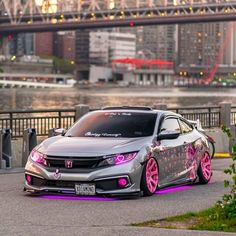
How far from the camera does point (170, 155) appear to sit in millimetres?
11695

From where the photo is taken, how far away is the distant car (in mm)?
10469

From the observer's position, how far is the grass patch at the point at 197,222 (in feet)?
26.9

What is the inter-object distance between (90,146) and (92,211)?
1301 mm

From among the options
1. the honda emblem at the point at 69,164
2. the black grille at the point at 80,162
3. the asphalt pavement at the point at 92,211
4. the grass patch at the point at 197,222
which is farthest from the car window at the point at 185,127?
the grass patch at the point at 197,222

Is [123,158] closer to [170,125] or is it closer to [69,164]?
[69,164]

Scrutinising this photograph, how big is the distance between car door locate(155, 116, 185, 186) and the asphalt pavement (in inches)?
9.4

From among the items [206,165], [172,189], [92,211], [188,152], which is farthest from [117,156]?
[206,165]

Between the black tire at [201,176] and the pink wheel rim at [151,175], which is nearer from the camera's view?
the pink wheel rim at [151,175]

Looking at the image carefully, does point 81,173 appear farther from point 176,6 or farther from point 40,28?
point 40,28

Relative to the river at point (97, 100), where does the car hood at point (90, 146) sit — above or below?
above

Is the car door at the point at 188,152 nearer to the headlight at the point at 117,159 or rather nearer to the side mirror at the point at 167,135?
the side mirror at the point at 167,135

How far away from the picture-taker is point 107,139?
1112 cm

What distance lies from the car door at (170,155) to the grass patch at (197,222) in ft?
6.92

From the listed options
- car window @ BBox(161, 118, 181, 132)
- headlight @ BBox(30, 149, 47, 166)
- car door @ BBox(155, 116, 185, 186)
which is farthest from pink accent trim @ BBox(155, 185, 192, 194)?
headlight @ BBox(30, 149, 47, 166)
